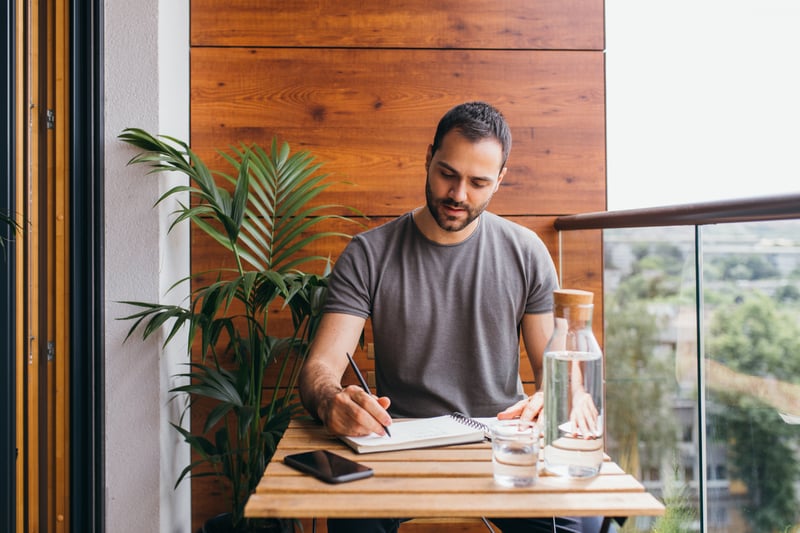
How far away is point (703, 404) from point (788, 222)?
516 millimetres

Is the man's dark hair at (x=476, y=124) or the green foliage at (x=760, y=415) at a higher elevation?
the man's dark hair at (x=476, y=124)

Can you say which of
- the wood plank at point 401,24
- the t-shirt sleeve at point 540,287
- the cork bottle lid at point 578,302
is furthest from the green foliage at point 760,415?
the wood plank at point 401,24

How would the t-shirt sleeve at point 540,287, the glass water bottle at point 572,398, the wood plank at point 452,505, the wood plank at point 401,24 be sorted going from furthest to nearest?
1. the wood plank at point 401,24
2. the t-shirt sleeve at point 540,287
3. the glass water bottle at point 572,398
4. the wood plank at point 452,505

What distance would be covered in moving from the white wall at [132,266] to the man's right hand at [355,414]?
3.99 feet

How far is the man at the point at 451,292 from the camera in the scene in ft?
5.30

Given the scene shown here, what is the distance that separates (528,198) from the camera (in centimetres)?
263

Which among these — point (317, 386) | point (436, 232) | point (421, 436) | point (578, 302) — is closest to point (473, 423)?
point (421, 436)

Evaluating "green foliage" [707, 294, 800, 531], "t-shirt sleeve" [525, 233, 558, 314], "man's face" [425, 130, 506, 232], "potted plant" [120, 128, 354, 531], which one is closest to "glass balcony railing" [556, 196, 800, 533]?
"green foliage" [707, 294, 800, 531]

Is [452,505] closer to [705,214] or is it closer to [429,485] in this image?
[429,485]

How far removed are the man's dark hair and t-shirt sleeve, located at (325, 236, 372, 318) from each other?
345mm

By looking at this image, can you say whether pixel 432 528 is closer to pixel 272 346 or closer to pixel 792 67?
pixel 272 346

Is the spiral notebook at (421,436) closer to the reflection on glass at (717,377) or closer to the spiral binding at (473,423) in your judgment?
the spiral binding at (473,423)

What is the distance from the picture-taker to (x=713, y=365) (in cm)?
150

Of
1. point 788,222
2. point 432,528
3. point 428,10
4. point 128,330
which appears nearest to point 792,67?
point 428,10
